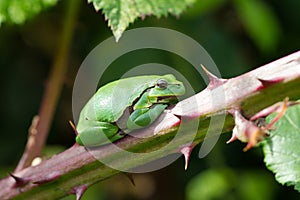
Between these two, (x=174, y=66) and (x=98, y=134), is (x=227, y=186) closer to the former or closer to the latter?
(x=174, y=66)

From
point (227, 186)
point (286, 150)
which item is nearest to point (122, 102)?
point (286, 150)

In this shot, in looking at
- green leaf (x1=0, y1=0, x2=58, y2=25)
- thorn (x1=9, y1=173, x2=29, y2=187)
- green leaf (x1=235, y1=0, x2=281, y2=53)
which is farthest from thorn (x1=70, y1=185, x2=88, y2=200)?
green leaf (x1=235, y1=0, x2=281, y2=53)

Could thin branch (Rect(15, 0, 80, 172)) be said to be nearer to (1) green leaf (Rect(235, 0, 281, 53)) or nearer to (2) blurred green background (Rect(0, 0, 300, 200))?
(2) blurred green background (Rect(0, 0, 300, 200))

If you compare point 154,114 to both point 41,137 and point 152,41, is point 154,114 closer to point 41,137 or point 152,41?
point 41,137

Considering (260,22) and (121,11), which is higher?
(121,11)

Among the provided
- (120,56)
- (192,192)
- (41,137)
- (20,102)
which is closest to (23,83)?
(20,102)

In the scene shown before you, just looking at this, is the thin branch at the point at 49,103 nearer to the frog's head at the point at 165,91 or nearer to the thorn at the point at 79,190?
the thorn at the point at 79,190
